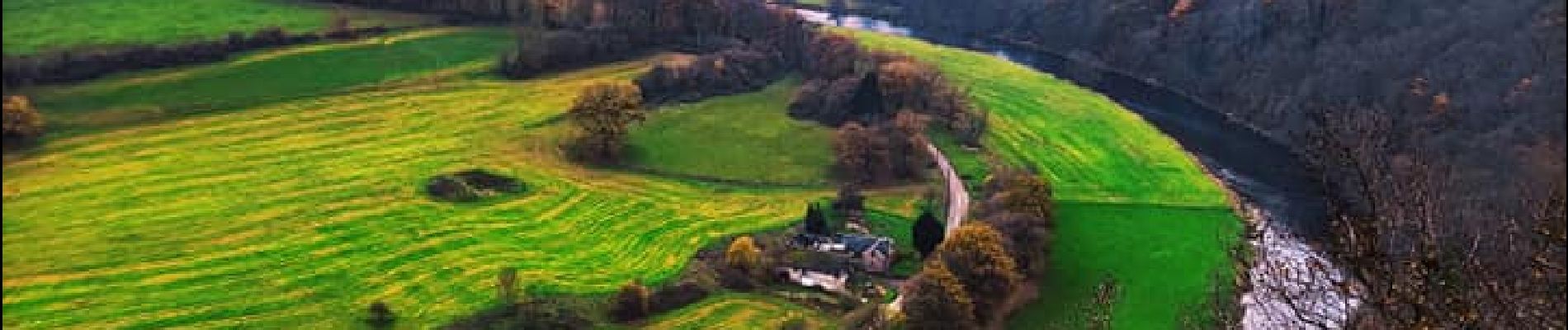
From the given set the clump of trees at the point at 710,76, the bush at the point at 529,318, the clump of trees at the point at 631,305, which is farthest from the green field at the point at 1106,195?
the bush at the point at 529,318

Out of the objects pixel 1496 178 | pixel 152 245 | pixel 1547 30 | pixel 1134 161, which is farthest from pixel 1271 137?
pixel 152 245

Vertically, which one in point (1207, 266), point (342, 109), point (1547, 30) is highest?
point (1547, 30)

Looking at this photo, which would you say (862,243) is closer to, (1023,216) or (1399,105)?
(1023,216)

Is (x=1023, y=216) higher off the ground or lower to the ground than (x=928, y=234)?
higher

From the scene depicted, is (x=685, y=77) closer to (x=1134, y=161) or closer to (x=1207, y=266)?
(x=1134, y=161)

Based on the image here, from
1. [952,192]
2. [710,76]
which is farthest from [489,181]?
[710,76]

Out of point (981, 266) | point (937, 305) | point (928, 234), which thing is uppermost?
point (981, 266)
